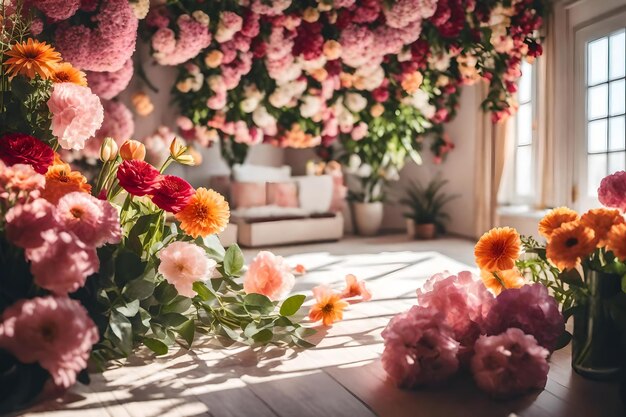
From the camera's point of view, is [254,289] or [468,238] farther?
[468,238]

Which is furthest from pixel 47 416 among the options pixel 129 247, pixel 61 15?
pixel 61 15

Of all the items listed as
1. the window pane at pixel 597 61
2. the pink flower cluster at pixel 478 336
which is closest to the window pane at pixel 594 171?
the window pane at pixel 597 61

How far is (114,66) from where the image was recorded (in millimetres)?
3223

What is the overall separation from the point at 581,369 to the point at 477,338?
11.1 inches

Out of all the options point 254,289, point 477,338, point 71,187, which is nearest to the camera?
point 71,187

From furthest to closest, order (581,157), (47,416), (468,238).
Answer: (468,238)
(581,157)
(47,416)

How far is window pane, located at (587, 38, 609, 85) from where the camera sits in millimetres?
4309

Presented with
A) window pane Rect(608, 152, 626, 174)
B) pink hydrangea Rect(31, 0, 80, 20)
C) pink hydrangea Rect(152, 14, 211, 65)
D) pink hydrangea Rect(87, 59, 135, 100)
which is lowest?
window pane Rect(608, 152, 626, 174)

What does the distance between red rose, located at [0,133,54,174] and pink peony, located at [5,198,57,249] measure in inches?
6.6

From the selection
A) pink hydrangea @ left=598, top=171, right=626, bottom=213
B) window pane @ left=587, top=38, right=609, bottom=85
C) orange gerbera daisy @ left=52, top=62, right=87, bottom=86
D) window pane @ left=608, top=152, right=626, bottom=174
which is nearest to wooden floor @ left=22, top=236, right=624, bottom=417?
pink hydrangea @ left=598, top=171, right=626, bottom=213

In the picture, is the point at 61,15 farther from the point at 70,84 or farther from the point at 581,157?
the point at 581,157

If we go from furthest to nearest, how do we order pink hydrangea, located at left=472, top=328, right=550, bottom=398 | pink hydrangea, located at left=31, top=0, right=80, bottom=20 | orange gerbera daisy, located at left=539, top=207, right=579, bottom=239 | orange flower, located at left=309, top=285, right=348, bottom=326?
1. pink hydrangea, located at left=31, top=0, right=80, bottom=20
2. orange flower, located at left=309, top=285, right=348, bottom=326
3. orange gerbera daisy, located at left=539, top=207, right=579, bottom=239
4. pink hydrangea, located at left=472, top=328, right=550, bottom=398

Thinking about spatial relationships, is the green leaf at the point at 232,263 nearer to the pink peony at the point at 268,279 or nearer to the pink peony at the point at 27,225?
the pink peony at the point at 268,279

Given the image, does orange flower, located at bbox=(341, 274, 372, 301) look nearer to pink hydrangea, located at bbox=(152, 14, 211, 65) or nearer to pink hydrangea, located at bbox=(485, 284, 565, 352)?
pink hydrangea, located at bbox=(485, 284, 565, 352)
